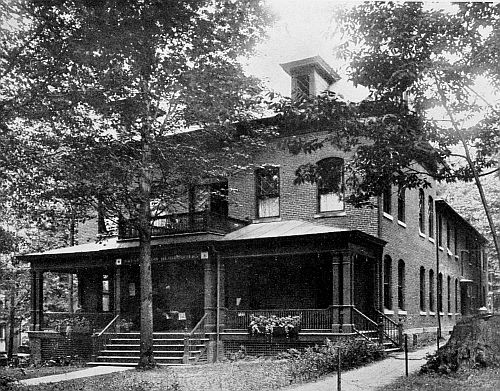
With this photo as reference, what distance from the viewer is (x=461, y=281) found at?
3647 centimetres

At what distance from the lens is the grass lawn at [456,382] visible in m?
11.0

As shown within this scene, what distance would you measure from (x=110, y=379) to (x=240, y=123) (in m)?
8.41

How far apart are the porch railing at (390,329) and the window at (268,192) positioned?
Answer: 510 cm

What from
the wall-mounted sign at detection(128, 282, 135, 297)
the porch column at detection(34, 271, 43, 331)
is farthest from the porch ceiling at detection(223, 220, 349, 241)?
the porch column at detection(34, 271, 43, 331)

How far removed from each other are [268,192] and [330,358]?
30.7 ft

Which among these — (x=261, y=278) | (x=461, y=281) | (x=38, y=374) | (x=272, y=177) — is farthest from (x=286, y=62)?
(x=461, y=281)

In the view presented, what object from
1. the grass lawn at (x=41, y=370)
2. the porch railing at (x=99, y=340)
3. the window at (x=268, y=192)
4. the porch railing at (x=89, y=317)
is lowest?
the grass lawn at (x=41, y=370)

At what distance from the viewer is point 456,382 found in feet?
38.0

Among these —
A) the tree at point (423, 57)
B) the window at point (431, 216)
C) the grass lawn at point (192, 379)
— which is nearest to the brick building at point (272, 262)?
the window at point (431, 216)

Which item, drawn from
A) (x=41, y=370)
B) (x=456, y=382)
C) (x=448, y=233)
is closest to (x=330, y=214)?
(x=41, y=370)

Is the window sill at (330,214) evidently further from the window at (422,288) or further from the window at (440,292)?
the window at (440,292)

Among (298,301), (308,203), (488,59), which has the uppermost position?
(488,59)

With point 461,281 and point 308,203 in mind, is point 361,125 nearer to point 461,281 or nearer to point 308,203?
point 308,203

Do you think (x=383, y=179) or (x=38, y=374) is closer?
(x=383, y=179)
